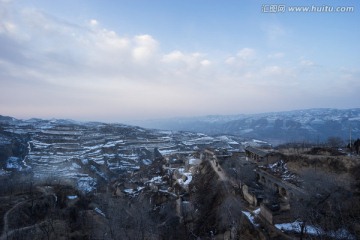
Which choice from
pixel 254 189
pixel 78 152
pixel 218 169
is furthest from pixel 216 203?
pixel 78 152

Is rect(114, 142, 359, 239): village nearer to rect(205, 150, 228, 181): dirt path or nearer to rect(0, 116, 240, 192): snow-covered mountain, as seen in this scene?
rect(205, 150, 228, 181): dirt path

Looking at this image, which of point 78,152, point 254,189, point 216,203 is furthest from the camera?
point 78,152

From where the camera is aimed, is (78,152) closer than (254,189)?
No

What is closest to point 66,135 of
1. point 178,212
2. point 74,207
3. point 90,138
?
point 90,138

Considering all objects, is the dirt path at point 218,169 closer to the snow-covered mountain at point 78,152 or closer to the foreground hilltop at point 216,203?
the foreground hilltop at point 216,203

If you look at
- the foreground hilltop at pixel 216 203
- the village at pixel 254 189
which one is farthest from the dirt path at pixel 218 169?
the foreground hilltop at pixel 216 203

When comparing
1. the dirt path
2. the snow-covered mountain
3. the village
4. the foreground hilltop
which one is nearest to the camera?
the foreground hilltop

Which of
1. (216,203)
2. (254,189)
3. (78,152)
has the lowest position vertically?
(78,152)

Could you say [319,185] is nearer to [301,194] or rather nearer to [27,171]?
[301,194]

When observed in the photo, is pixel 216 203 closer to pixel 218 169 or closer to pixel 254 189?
pixel 254 189

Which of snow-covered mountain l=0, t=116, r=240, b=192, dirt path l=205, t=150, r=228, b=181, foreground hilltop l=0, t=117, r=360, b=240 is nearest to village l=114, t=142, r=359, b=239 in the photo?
dirt path l=205, t=150, r=228, b=181

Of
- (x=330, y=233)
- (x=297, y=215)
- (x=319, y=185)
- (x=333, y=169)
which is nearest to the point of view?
(x=330, y=233)
